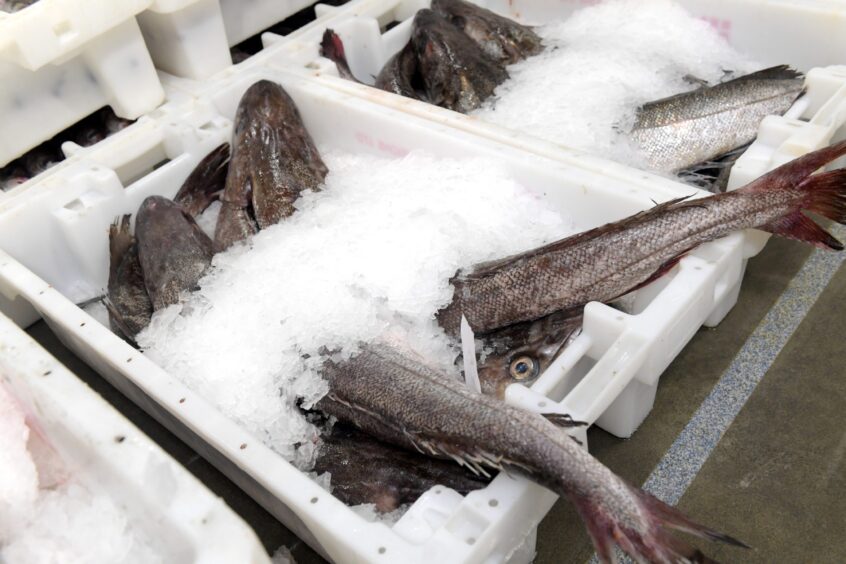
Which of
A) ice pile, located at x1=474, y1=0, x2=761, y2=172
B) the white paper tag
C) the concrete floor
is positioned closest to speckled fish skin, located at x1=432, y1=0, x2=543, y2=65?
ice pile, located at x1=474, y1=0, x2=761, y2=172

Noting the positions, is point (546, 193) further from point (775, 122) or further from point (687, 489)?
point (687, 489)

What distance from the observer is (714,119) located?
8.43 ft

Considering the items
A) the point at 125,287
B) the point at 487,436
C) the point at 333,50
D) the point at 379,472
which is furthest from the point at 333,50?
the point at 487,436

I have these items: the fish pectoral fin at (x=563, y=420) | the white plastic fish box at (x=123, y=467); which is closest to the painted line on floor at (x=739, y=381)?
the fish pectoral fin at (x=563, y=420)

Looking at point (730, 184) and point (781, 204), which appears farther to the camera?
point (730, 184)

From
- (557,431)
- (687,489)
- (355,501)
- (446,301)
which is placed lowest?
(687,489)

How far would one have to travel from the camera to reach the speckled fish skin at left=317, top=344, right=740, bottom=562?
1.33m

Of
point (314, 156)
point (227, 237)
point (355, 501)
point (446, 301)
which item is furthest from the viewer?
point (314, 156)

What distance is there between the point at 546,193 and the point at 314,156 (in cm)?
96

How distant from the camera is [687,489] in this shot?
1.95 meters

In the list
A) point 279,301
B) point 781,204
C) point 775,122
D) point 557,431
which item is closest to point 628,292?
point 781,204

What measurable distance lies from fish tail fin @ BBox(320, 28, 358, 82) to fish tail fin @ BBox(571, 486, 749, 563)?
2.41 m

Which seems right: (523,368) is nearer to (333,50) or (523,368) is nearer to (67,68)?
(333,50)

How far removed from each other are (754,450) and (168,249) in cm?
196
